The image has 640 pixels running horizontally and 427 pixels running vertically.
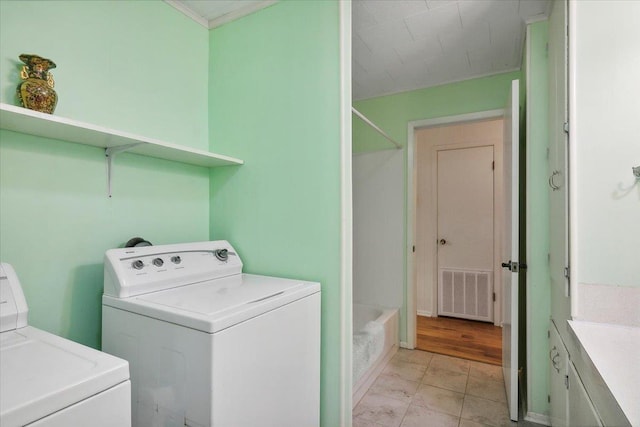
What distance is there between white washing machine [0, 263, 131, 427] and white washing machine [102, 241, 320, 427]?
222 mm

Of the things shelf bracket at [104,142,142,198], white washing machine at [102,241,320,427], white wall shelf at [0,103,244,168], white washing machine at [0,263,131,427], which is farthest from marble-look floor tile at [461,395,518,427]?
shelf bracket at [104,142,142,198]

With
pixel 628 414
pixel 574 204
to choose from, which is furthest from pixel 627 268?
pixel 628 414

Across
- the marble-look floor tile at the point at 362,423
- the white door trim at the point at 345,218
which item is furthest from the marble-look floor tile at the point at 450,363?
the white door trim at the point at 345,218

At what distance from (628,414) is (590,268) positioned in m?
0.80

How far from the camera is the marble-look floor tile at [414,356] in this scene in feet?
8.74

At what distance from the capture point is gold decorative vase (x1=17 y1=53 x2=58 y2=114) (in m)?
1.12

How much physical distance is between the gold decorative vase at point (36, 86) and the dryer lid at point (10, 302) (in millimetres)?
580

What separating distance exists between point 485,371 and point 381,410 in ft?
3.45

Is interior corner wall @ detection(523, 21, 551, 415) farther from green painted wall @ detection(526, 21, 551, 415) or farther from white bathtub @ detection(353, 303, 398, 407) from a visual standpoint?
white bathtub @ detection(353, 303, 398, 407)

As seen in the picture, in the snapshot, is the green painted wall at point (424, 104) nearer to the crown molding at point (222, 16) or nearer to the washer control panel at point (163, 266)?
the crown molding at point (222, 16)

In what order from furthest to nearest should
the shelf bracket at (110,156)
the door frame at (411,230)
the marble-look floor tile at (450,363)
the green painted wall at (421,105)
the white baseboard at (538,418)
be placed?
the door frame at (411,230) < the green painted wall at (421,105) < the marble-look floor tile at (450,363) < the white baseboard at (538,418) < the shelf bracket at (110,156)

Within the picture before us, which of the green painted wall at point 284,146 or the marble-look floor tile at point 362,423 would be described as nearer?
the green painted wall at point 284,146

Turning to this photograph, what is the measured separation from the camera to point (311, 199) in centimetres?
162

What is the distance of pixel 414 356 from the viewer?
2.76 metres
